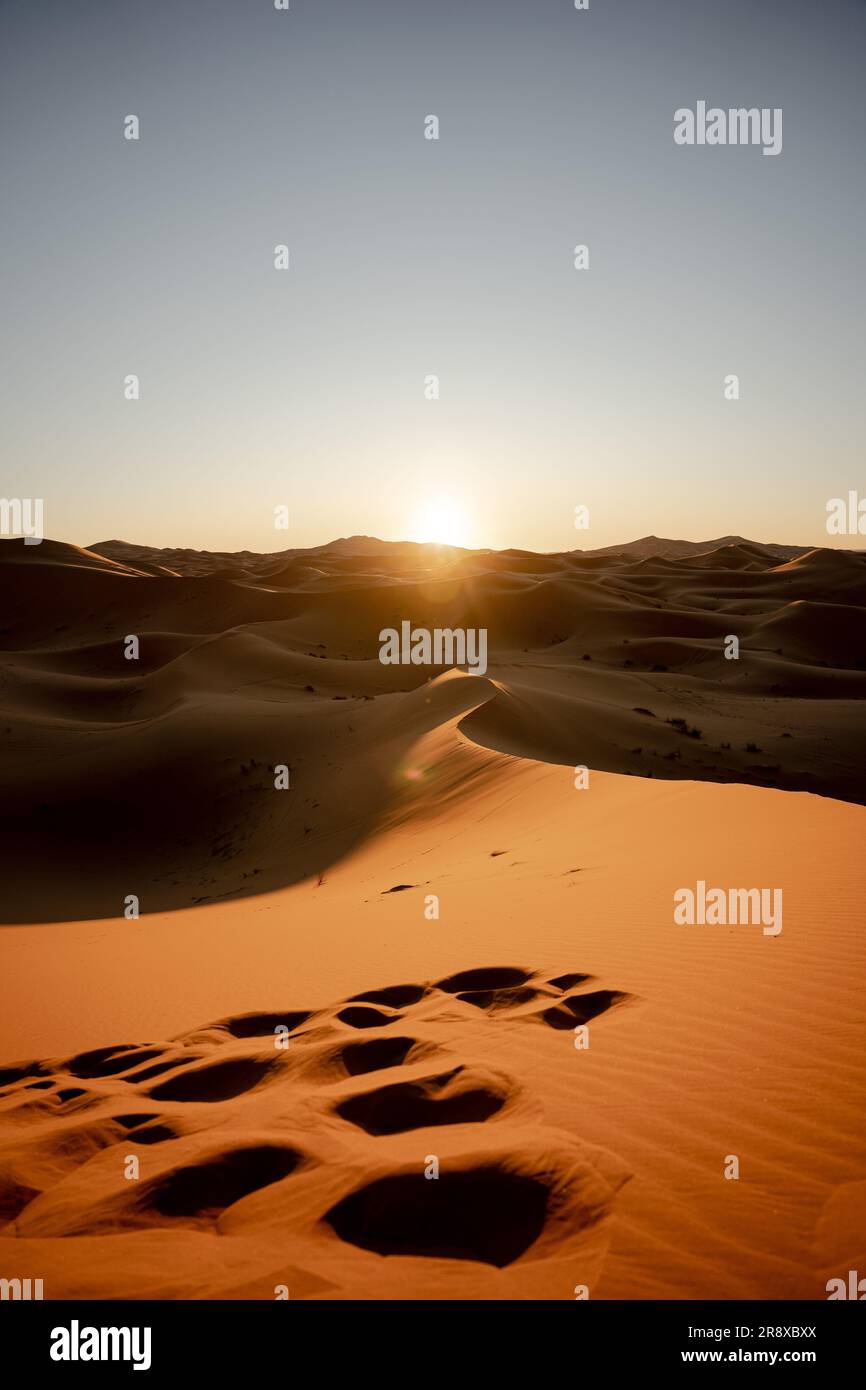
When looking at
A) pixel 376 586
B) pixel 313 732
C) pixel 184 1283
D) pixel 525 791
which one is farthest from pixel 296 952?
pixel 376 586

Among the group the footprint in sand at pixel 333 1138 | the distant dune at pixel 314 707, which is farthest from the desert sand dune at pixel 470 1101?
the distant dune at pixel 314 707

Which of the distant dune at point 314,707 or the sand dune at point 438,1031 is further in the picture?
the distant dune at point 314,707

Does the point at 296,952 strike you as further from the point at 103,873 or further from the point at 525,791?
the point at 103,873

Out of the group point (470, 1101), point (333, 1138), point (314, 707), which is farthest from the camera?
point (314, 707)

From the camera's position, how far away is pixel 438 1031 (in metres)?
4.22

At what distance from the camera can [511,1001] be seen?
15.1 ft

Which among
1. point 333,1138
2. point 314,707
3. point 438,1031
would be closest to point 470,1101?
point 333,1138

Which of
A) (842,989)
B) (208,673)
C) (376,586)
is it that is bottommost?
(842,989)

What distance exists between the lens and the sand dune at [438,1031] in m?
2.57

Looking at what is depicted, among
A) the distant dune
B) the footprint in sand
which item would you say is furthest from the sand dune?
the distant dune

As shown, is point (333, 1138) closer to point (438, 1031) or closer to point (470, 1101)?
point (470, 1101)

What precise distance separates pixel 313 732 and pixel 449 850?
8.47 m

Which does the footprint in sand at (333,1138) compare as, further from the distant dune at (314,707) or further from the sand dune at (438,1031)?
the distant dune at (314,707)

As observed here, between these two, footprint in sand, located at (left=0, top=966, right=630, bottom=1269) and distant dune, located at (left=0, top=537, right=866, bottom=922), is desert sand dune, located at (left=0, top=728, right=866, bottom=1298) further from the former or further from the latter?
distant dune, located at (left=0, top=537, right=866, bottom=922)
